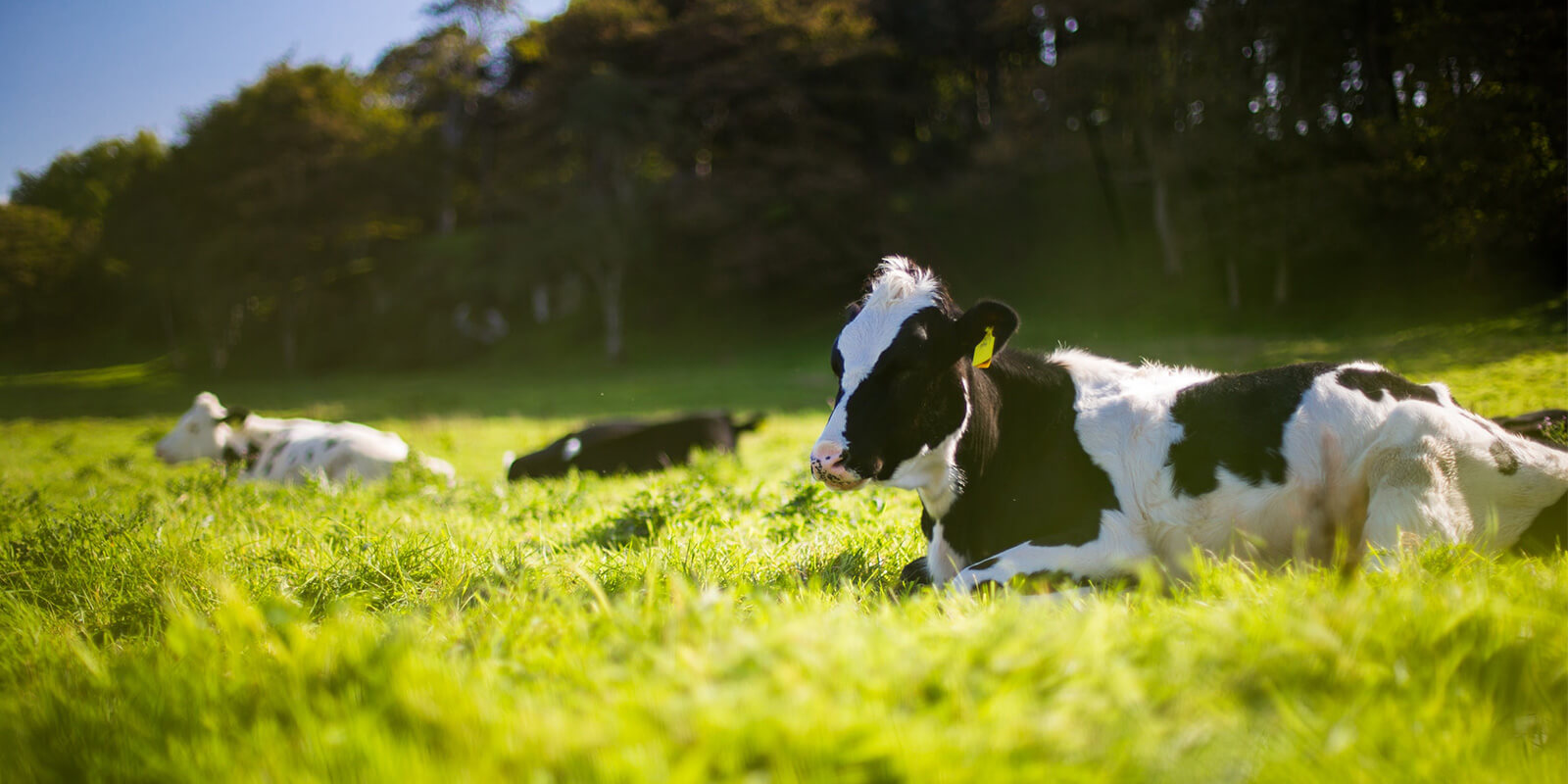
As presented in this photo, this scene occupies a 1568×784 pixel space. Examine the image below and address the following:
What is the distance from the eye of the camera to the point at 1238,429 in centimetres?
356

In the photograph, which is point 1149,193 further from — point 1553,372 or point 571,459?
point 571,459

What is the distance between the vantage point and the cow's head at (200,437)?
452 inches

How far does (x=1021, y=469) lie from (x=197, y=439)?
12.0 metres

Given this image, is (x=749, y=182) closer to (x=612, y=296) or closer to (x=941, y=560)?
(x=612, y=296)

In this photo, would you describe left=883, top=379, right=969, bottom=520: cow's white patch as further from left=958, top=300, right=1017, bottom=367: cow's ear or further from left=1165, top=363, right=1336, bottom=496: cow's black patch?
left=1165, top=363, right=1336, bottom=496: cow's black patch

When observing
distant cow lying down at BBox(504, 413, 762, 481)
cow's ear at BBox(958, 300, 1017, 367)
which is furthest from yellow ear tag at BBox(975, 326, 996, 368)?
distant cow lying down at BBox(504, 413, 762, 481)

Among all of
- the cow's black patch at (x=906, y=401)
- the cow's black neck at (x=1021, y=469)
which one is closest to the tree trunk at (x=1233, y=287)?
the cow's black neck at (x=1021, y=469)

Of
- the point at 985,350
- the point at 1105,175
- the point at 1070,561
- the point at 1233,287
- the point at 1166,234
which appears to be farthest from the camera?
the point at 1105,175

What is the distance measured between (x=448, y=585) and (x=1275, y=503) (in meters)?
3.49

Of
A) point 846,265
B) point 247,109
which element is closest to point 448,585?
point 846,265

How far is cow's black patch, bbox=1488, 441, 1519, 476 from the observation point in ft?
11.4

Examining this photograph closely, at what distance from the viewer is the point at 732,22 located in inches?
1444

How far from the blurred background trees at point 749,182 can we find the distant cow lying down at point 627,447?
15.9 metres

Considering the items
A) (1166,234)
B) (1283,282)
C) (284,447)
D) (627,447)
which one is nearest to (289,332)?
(284,447)
